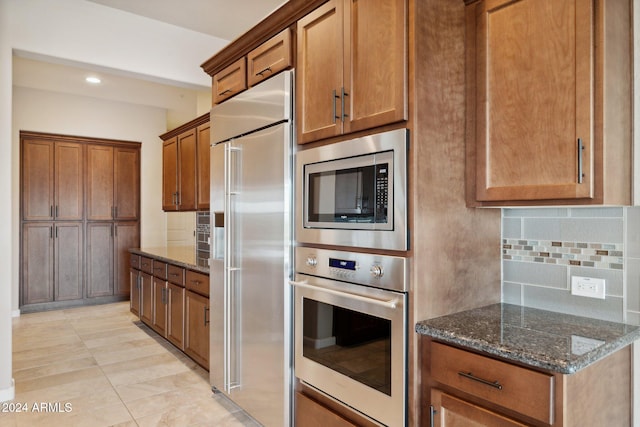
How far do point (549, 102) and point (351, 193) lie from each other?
2.65 feet

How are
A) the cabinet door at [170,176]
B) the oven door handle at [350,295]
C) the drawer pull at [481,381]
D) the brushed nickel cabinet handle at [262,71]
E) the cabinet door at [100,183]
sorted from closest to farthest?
the drawer pull at [481,381] < the oven door handle at [350,295] < the brushed nickel cabinet handle at [262,71] < the cabinet door at [170,176] < the cabinet door at [100,183]

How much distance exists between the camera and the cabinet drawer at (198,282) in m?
3.11

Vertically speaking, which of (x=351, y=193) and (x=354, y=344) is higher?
(x=351, y=193)

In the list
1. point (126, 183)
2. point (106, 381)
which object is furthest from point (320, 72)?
Answer: point (126, 183)

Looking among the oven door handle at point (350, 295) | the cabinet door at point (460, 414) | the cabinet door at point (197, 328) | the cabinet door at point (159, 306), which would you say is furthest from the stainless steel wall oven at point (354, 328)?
the cabinet door at point (159, 306)

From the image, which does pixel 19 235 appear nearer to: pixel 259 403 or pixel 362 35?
pixel 259 403

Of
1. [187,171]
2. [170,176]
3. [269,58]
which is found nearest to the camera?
[269,58]

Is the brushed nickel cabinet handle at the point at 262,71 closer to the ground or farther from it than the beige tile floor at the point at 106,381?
farther from it

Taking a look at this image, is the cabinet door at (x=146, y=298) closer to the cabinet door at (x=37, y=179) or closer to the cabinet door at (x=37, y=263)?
the cabinet door at (x=37, y=263)

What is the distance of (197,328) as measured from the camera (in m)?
3.28

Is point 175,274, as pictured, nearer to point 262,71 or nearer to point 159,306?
point 159,306

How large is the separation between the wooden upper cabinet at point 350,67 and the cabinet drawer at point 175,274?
6.78ft

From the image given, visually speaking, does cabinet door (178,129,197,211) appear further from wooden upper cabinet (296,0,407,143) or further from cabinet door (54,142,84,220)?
wooden upper cabinet (296,0,407,143)

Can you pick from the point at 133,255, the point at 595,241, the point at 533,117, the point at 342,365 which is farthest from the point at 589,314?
the point at 133,255
